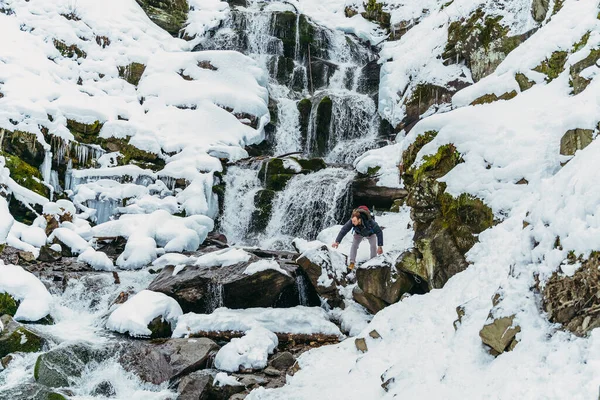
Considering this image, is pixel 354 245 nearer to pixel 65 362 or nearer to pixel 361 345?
pixel 361 345

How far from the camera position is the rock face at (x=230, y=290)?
9289mm

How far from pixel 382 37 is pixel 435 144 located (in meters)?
18.7

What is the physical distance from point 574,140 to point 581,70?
5.76 feet

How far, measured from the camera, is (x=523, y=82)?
26.8ft

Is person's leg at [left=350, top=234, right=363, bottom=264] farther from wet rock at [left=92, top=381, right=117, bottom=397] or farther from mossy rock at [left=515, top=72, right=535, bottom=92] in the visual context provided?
wet rock at [left=92, top=381, right=117, bottom=397]

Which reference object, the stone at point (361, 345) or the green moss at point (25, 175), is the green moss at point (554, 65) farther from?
the green moss at point (25, 175)

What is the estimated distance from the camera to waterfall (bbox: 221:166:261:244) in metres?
15.3

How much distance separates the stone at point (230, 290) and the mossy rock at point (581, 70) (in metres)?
6.09

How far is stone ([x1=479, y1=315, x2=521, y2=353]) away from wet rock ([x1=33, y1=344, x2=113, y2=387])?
5898mm

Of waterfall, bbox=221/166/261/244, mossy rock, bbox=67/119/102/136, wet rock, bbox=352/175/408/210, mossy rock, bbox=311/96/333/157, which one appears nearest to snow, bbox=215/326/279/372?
wet rock, bbox=352/175/408/210

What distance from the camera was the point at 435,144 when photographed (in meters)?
7.61

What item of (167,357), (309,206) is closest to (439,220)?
(167,357)

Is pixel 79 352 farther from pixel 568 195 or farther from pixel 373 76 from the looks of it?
pixel 373 76

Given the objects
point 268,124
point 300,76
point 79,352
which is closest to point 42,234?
point 79,352
